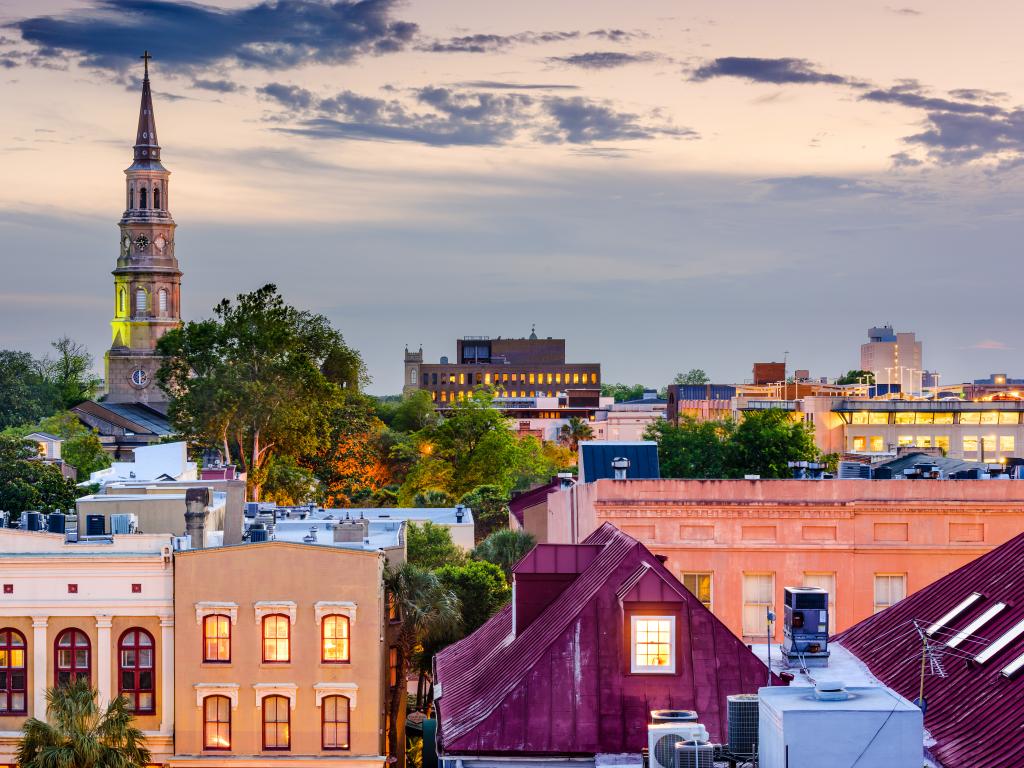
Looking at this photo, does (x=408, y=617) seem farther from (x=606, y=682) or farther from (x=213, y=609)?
(x=606, y=682)

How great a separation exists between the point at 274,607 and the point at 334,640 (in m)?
1.89

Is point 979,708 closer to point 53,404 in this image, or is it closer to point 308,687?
point 308,687

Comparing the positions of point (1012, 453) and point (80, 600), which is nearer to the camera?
point (80, 600)

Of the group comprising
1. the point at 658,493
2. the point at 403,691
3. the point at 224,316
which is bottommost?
the point at 403,691

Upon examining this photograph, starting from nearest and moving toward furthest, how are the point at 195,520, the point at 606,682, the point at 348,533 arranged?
the point at 606,682 → the point at 195,520 → the point at 348,533

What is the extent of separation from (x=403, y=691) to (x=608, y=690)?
64.8 feet

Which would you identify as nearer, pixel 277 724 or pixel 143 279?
pixel 277 724

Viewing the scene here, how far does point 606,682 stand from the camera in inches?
925

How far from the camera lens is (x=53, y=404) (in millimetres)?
177125

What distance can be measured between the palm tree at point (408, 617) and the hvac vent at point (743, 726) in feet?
75.9

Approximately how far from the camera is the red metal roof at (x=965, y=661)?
57.9 feet

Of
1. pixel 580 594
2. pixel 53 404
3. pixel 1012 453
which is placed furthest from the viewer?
pixel 53 404

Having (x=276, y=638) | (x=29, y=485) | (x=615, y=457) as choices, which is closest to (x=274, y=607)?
(x=276, y=638)

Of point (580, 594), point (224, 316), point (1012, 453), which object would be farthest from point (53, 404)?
point (580, 594)
